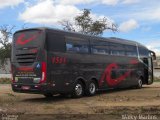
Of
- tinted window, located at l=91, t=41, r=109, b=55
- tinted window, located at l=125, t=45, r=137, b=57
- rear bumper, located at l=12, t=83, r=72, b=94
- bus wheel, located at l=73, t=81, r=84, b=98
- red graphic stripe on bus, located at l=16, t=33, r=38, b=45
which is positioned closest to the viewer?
rear bumper, located at l=12, t=83, r=72, b=94

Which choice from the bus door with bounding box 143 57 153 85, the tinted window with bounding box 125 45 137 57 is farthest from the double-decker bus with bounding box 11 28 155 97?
the bus door with bounding box 143 57 153 85

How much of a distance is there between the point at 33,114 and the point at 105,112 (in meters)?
2.45

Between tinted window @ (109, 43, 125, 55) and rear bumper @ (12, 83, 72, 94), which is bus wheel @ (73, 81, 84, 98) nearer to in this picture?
rear bumper @ (12, 83, 72, 94)

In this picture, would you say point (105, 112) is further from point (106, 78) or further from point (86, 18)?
point (86, 18)

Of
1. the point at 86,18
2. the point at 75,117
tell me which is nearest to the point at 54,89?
the point at 75,117

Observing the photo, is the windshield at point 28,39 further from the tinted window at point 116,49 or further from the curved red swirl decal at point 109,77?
the tinted window at point 116,49

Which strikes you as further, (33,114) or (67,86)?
(67,86)

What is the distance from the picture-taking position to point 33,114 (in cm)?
1414

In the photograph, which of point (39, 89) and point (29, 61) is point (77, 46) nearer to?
point (29, 61)

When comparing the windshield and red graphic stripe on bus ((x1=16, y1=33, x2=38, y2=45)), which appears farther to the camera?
red graphic stripe on bus ((x1=16, y1=33, x2=38, y2=45))

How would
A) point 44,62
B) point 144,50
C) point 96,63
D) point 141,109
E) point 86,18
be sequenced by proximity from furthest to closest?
point 86,18
point 144,50
point 96,63
point 44,62
point 141,109

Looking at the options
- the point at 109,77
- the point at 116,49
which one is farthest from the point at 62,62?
the point at 116,49

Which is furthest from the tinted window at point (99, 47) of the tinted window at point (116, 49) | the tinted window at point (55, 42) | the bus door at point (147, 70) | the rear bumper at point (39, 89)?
the bus door at point (147, 70)

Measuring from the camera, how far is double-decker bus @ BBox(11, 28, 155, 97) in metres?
18.7
